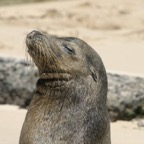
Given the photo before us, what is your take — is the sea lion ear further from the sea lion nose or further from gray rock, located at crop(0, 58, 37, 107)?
gray rock, located at crop(0, 58, 37, 107)

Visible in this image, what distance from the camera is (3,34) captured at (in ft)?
50.0

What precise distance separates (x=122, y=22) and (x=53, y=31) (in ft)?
7.28

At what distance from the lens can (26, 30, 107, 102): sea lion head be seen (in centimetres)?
579

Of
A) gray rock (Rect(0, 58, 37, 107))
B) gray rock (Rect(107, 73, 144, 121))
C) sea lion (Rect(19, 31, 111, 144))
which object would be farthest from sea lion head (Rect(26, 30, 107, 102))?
gray rock (Rect(0, 58, 37, 107))

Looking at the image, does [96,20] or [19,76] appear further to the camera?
[96,20]

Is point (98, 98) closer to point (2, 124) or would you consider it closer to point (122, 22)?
point (2, 124)

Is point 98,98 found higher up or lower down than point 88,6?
lower down

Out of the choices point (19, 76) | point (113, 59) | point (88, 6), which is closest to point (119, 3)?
point (88, 6)

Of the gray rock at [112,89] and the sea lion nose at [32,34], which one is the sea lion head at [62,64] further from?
the gray rock at [112,89]

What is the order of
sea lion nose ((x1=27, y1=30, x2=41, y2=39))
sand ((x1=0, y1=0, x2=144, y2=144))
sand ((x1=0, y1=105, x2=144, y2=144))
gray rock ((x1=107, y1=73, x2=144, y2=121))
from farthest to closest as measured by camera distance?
sand ((x1=0, y1=0, x2=144, y2=144)), gray rock ((x1=107, y1=73, x2=144, y2=121)), sand ((x1=0, y1=105, x2=144, y2=144)), sea lion nose ((x1=27, y1=30, x2=41, y2=39))

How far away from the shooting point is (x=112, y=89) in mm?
8422

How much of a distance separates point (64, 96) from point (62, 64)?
0.24 meters

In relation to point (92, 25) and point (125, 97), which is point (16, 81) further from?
point (92, 25)

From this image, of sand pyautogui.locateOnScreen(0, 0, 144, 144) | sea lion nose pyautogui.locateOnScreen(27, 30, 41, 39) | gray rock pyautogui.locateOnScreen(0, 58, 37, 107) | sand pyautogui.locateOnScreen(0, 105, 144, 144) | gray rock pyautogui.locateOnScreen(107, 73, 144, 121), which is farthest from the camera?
sand pyautogui.locateOnScreen(0, 0, 144, 144)
